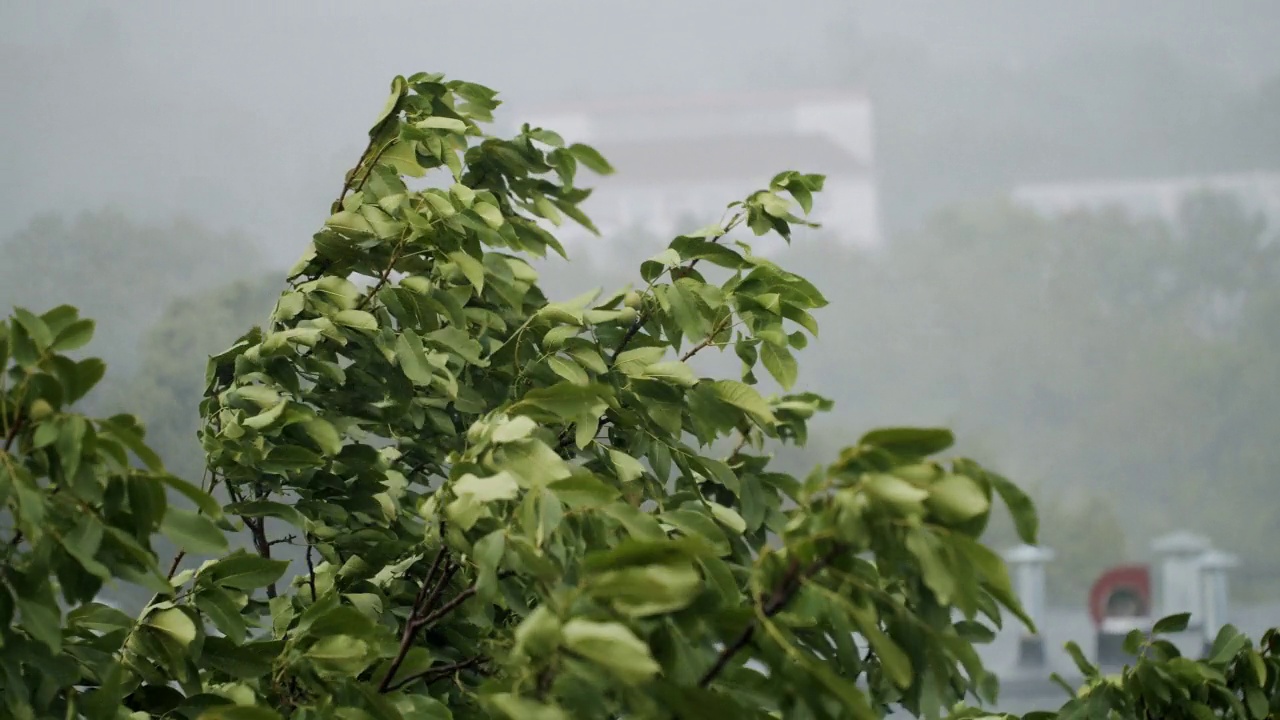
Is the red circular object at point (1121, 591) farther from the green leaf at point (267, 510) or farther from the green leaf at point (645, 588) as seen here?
the green leaf at point (645, 588)

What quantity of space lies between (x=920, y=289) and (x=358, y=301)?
10628mm

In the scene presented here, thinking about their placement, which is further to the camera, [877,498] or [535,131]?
[535,131]

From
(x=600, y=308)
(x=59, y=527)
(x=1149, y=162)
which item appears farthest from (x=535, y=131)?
(x=1149, y=162)

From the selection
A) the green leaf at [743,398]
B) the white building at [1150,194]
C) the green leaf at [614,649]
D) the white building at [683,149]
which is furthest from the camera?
the white building at [1150,194]

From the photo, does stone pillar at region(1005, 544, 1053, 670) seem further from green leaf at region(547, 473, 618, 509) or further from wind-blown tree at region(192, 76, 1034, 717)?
green leaf at region(547, 473, 618, 509)

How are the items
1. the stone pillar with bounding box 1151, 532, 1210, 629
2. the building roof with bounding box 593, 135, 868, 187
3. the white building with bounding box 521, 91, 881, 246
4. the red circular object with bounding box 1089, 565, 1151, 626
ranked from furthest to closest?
the building roof with bounding box 593, 135, 868, 187
the white building with bounding box 521, 91, 881, 246
the stone pillar with bounding box 1151, 532, 1210, 629
the red circular object with bounding box 1089, 565, 1151, 626

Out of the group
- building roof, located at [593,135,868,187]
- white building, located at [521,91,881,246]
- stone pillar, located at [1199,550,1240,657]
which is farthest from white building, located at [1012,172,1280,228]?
stone pillar, located at [1199,550,1240,657]

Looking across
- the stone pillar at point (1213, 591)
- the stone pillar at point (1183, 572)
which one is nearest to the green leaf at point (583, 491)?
the stone pillar at point (1213, 591)

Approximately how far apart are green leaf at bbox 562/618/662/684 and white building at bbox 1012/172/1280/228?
1172cm

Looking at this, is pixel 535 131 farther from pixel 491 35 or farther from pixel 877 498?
pixel 491 35

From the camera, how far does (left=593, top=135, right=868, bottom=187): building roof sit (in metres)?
10.1

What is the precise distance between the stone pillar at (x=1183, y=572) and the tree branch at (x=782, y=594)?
895 centimetres

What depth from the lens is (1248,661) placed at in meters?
0.82

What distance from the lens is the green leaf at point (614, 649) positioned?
16.4 inches
